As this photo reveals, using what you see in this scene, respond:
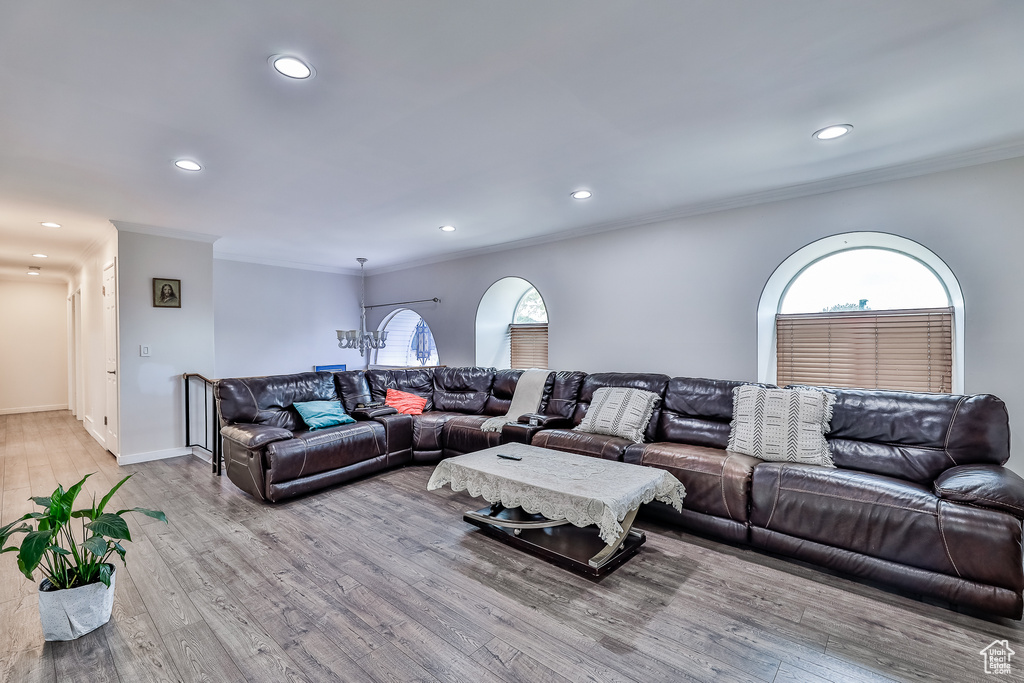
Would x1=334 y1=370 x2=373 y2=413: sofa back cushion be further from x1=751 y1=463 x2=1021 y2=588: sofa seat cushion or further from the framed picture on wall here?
x1=751 y1=463 x2=1021 y2=588: sofa seat cushion

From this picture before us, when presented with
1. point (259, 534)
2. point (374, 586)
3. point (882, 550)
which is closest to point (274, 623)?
point (374, 586)

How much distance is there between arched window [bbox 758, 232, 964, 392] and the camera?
10.5ft

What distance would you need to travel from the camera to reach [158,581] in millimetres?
2361

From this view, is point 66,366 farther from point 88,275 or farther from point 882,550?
point 882,550

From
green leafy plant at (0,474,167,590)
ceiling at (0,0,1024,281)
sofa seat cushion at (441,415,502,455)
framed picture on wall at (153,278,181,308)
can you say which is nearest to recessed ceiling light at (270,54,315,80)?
ceiling at (0,0,1024,281)

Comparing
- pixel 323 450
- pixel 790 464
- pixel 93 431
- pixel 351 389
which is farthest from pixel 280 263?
pixel 790 464

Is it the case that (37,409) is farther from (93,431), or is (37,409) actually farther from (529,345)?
(529,345)

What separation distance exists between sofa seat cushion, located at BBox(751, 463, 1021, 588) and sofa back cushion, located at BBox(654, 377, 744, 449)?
0.65 meters

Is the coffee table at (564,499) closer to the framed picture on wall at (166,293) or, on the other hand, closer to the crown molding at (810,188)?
the crown molding at (810,188)

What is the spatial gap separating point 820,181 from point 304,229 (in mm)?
4865

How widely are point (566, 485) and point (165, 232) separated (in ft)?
16.7

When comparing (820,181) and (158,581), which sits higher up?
(820,181)

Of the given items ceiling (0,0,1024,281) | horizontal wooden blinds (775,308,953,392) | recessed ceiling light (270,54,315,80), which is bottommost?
horizontal wooden blinds (775,308,953,392)

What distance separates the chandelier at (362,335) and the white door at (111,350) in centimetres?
223
